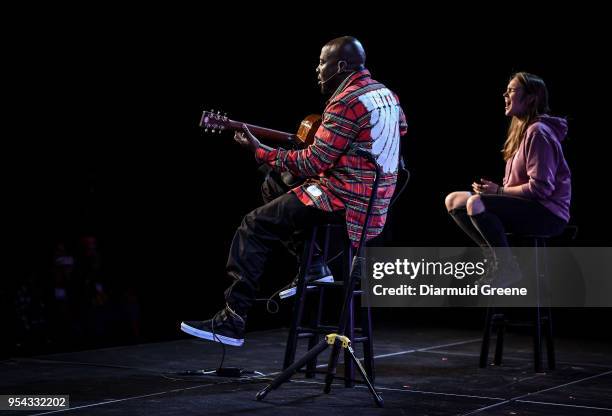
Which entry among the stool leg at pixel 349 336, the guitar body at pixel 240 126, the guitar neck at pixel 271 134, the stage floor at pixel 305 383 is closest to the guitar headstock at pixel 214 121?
the guitar body at pixel 240 126


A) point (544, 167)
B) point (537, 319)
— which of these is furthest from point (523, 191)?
point (537, 319)

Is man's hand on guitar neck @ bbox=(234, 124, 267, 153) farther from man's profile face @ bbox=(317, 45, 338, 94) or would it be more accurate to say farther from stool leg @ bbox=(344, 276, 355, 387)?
stool leg @ bbox=(344, 276, 355, 387)

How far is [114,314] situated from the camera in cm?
700

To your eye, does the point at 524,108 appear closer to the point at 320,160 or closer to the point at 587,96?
the point at 320,160

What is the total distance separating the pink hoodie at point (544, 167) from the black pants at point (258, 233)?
116cm

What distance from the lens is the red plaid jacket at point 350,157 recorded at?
3.51 m

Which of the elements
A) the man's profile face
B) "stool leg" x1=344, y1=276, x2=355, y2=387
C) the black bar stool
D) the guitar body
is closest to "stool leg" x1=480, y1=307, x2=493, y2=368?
the black bar stool

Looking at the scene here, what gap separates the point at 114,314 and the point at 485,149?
11.2ft

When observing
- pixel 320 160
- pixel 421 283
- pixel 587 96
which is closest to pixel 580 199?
pixel 587 96

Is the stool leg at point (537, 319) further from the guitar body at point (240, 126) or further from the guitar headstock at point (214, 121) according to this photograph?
the guitar headstock at point (214, 121)

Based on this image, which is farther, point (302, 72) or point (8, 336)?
point (302, 72)

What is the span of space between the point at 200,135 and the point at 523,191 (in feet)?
14.4

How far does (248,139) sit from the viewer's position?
3721 mm

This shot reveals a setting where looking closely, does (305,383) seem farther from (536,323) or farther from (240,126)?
(536,323)
